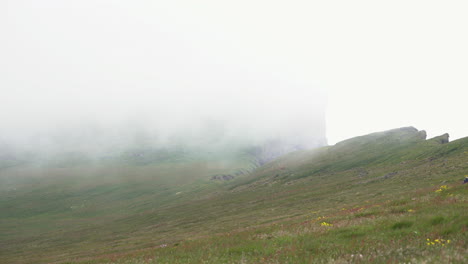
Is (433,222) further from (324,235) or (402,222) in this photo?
(324,235)

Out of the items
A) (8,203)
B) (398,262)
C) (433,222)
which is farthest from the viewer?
(8,203)

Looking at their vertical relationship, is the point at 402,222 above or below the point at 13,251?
above

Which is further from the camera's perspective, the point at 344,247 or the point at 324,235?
the point at 324,235

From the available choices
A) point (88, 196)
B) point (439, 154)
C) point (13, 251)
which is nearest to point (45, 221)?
point (88, 196)

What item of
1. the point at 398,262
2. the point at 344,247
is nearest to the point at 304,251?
the point at 344,247

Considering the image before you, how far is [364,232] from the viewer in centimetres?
1404

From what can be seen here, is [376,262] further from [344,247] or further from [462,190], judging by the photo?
[462,190]

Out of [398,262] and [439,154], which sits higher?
[398,262]

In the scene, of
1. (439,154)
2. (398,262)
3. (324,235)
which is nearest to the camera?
(398,262)

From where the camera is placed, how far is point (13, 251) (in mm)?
74438

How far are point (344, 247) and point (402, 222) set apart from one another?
4956 mm

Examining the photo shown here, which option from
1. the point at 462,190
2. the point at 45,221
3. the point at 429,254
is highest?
Result: the point at 429,254

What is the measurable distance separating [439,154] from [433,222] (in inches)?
3650

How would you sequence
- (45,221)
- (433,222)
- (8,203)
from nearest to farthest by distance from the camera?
(433,222), (45,221), (8,203)
